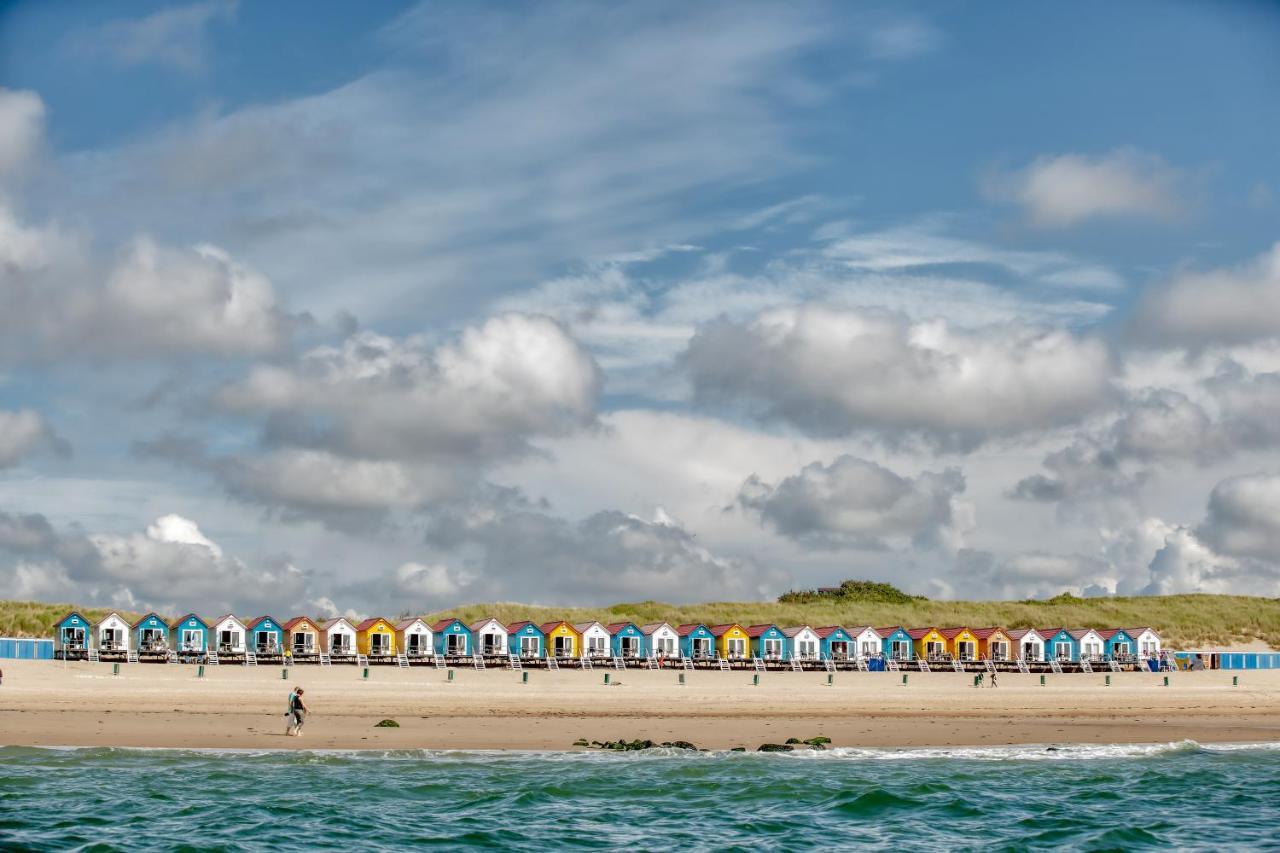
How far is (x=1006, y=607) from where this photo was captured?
115m

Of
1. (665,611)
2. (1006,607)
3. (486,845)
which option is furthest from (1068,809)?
(1006,607)

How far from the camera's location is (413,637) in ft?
243

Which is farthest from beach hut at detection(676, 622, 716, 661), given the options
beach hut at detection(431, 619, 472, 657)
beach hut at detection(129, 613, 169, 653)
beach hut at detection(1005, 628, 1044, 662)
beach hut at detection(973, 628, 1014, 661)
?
beach hut at detection(129, 613, 169, 653)

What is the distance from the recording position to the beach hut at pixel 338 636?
239 ft

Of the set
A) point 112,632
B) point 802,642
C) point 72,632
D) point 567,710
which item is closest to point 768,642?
point 802,642

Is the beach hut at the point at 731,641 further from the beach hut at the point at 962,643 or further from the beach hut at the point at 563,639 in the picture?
the beach hut at the point at 962,643

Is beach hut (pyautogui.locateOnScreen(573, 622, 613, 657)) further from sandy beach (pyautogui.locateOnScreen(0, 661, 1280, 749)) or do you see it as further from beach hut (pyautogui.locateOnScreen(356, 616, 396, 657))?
beach hut (pyautogui.locateOnScreen(356, 616, 396, 657))

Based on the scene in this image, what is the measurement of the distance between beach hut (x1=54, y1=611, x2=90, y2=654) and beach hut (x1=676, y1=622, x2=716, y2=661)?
35188mm

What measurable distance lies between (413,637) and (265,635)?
28.6ft

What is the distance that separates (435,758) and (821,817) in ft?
41.9

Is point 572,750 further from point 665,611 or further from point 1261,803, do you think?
point 665,611

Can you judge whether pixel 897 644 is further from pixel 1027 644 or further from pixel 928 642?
pixel 1027 644

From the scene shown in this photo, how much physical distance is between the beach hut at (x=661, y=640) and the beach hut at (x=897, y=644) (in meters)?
15.7

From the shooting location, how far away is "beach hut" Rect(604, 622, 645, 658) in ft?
252
